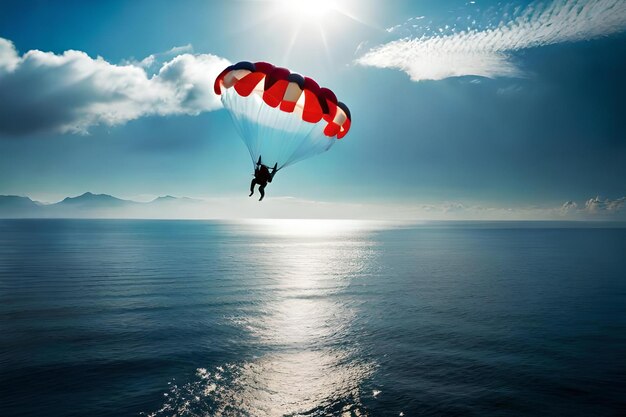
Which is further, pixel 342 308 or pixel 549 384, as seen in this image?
pixel 342 308

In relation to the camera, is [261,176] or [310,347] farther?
[310,347]

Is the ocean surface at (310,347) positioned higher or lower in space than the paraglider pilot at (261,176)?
lower

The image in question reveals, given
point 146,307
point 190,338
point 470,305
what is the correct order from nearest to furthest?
point 190,338, point 146,307, point 470,305

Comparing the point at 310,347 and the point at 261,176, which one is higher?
the point at 261,176

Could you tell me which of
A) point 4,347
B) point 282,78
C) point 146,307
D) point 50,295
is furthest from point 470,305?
point 50,295

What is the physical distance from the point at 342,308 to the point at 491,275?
115 ft

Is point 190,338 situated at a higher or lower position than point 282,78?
lower

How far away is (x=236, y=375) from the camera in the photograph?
23.2 meters

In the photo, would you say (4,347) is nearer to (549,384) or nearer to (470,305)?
(549,384)

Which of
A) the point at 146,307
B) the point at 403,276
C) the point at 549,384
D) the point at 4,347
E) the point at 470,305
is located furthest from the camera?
the point at 403,276

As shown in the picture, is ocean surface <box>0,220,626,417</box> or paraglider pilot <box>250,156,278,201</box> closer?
ocean surface <box>0,220,626,417</box>

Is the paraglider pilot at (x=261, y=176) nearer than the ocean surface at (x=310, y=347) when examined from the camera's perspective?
No

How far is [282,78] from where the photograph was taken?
79.5 feet

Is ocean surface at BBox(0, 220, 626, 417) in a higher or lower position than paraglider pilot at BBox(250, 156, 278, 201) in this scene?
lower
